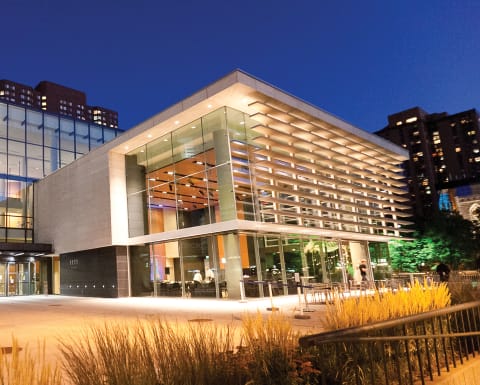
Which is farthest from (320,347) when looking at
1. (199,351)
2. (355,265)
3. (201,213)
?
(355,265)

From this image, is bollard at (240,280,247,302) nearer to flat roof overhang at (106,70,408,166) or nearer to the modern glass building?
flat roof overhang at (106,70,408,166)

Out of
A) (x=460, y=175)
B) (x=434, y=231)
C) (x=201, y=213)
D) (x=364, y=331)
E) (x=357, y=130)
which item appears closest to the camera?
(x=364, y=331)

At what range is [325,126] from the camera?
22.7 m

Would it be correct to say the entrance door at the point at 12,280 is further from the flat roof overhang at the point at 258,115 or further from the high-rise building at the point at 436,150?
the high-rise building at the point at 436,150

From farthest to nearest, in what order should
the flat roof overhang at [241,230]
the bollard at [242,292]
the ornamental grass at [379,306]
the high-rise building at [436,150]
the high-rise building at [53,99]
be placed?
the high-rise building at [53,99] → the high-rise building at [436,150] → the flat roof overhang at [241,230] → the bollard at [242,292] → the ornamental grass at [379,306]

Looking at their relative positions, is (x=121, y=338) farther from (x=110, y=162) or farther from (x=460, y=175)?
(x=460, y=175)

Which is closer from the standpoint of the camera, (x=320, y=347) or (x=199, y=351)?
(x=199, y=351)

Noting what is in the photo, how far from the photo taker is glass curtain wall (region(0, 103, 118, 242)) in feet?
106

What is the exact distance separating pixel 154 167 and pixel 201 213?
5.29 metres

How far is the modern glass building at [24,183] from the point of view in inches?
1245

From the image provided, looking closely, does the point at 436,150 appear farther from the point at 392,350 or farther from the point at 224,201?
the point at 392,350

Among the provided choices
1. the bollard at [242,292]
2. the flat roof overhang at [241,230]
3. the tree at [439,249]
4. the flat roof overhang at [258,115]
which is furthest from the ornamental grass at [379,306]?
the tree at [439,249]

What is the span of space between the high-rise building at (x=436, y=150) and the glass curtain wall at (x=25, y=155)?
108 metres

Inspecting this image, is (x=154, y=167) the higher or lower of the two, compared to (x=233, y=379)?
higher
